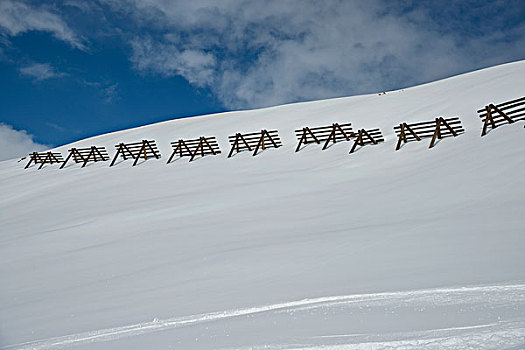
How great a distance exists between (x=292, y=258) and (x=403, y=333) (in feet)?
9.53

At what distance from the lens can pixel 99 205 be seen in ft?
50.0

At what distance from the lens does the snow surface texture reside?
4.07 m

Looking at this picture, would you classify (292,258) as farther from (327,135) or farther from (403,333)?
(327,135)

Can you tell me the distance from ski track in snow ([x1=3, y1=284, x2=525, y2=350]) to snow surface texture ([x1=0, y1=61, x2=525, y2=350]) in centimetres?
2

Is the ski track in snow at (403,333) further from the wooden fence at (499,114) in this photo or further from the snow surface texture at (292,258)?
the wooden fence at (499,114)

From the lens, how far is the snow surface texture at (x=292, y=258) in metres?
4.07

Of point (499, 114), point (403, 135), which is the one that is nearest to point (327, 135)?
point (403, 135)

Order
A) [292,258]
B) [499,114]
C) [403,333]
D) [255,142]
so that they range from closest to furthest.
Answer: [403,333]
[292,258]
[499,114]
[255,142]

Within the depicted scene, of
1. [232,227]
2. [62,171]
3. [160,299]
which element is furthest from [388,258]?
[62,171]

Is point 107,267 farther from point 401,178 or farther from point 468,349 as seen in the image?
point 401,178

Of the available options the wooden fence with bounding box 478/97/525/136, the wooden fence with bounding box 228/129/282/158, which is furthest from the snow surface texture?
the wooden fence with bounding box 228/129/282/158

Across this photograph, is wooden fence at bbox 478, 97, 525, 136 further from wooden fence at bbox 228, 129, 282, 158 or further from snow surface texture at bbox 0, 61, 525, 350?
wooden fence at bbox 228, 129, 282, 158

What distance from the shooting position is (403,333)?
12.1 ft

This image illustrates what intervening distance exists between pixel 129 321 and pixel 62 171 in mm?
25033
